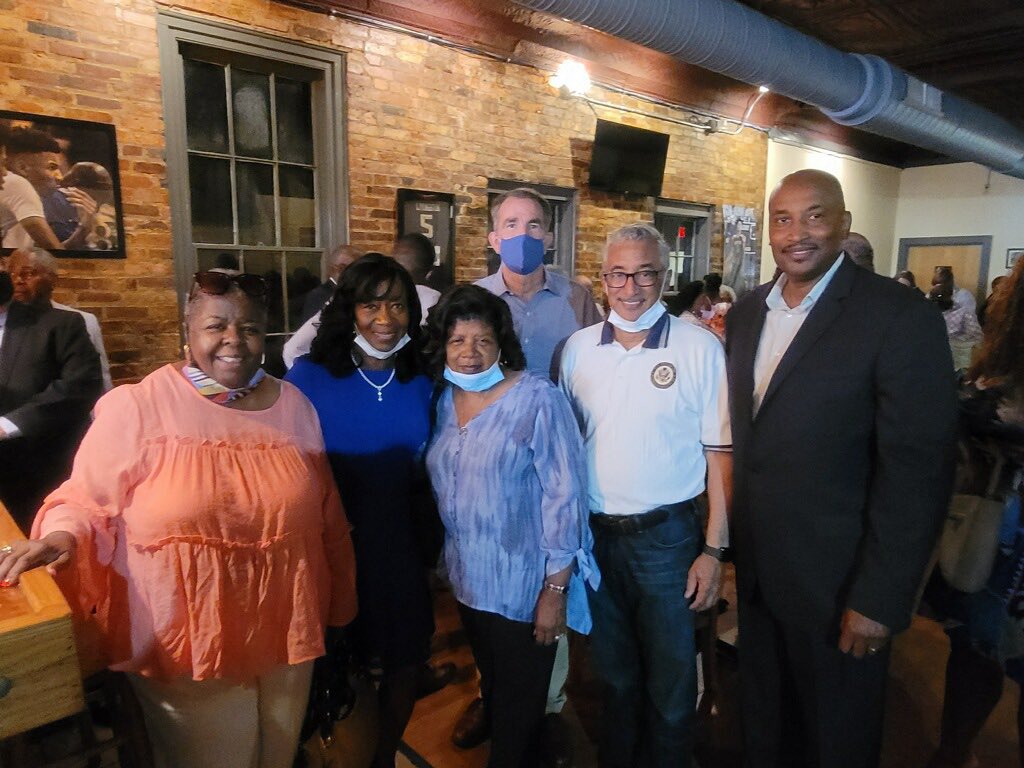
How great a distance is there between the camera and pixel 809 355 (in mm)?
1650

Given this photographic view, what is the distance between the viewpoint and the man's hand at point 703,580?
185 cm

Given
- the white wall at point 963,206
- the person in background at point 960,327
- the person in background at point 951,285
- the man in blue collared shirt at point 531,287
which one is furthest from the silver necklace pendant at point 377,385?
the white wall at point 963,206

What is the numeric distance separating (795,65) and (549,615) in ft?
15.6

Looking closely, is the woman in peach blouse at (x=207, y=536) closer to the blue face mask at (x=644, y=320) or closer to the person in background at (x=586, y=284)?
the blue face mask at (x=644, y=320)

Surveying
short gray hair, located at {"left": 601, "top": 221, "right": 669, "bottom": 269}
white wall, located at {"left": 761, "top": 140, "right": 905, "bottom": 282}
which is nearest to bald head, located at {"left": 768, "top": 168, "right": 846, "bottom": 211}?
short gray hair, located at {"left": 601, "top": 221, "right": 669, "bottom": 269}

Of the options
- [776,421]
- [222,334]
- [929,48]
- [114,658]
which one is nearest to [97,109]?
[222,334]

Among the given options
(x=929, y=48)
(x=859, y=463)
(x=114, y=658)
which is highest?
(x=929, y=48)

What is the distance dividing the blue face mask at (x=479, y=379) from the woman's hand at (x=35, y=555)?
3.03 ft

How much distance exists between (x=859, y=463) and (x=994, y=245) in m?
10.8

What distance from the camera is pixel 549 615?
1.76 meters

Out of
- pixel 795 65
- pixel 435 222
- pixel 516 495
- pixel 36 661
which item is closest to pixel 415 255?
pixel 435 222

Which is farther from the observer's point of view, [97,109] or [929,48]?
[929,48]

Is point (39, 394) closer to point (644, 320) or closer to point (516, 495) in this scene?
point (516, 495)

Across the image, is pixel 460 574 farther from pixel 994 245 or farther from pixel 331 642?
pixel 994 245
